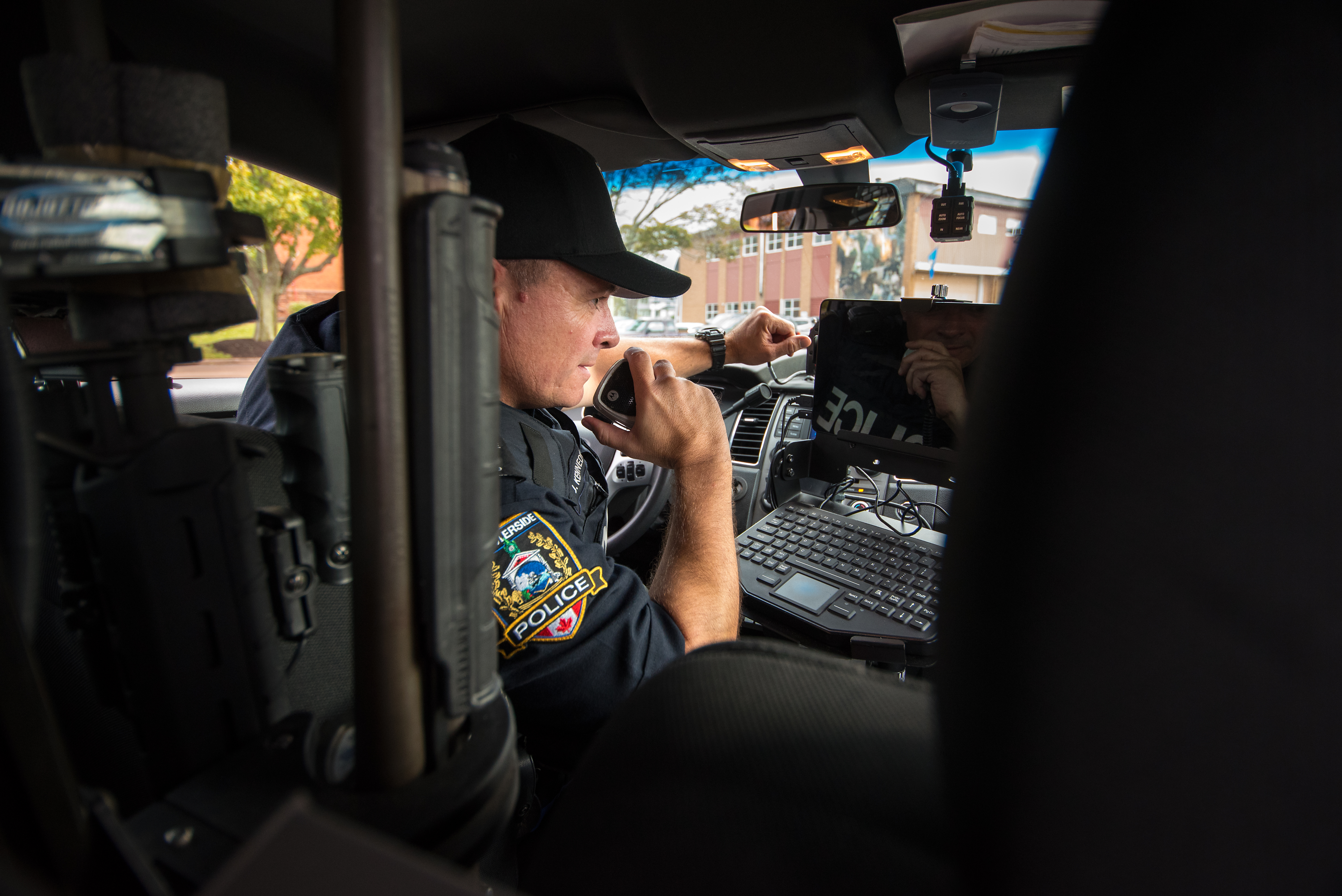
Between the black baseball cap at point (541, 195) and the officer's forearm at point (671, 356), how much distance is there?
829 mm

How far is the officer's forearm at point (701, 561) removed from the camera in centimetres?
127

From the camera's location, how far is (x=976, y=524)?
33 centimetres

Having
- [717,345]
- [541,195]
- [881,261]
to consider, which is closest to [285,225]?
[717,345]

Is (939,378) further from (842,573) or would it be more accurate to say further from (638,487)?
(638,487)

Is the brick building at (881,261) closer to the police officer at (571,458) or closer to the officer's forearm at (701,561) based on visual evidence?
the police officer at (571,458)

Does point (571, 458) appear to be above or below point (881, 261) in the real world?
below

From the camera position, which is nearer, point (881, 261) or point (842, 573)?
point (842, 573)

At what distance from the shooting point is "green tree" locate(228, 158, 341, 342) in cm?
211

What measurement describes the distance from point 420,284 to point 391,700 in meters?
0.26

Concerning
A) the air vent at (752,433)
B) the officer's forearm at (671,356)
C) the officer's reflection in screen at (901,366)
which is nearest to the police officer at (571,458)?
the officer's reflection in screen at (901,366)

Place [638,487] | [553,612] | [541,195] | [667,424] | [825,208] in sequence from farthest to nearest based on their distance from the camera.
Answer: [638,487]
[825,208]
[667,424]
[541,195]
[553,612]

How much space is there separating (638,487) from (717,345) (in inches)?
22.3

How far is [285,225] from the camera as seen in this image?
2516 millimetres

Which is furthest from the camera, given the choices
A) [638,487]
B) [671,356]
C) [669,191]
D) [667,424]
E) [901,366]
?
[669,191]
